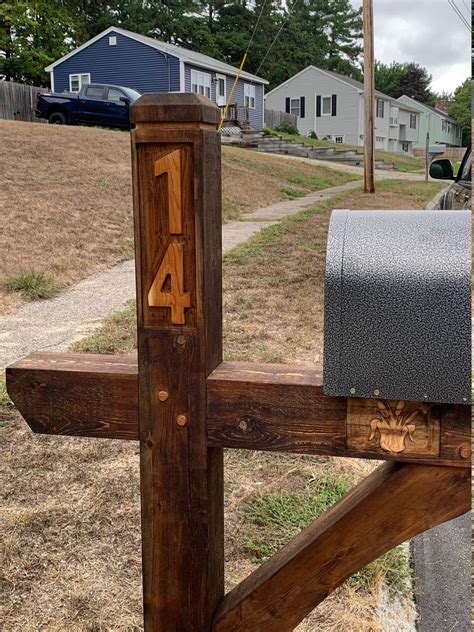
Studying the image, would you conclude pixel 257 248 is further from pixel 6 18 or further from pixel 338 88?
pixel 338 88

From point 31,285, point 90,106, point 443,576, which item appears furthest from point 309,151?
point 443,576

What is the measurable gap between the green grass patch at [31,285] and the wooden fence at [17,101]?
19.2m

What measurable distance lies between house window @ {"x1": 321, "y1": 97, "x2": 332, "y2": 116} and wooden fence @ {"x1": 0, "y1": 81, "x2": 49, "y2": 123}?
21.9 metres

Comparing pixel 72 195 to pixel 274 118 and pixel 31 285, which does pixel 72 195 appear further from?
pixel 274 118

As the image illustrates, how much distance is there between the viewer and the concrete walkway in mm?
4898

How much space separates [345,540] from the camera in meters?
1.31

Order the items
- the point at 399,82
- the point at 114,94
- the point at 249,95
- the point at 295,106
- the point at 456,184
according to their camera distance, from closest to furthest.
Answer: the point at 456,184, the point at 114,94, the point at 249,95, the point at 295,106, the point at 399,82

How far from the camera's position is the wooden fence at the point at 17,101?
2452 cm

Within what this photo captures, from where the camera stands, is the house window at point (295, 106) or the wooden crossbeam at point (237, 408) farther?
the house window at point (295, 106)

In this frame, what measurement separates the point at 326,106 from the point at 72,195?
36210 millimetres

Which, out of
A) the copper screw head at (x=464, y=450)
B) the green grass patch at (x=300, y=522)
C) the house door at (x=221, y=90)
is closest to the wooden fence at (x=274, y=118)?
the house door at (x=221, y=90)

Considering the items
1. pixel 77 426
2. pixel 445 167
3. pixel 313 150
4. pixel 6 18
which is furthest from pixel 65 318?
pixel 6 18

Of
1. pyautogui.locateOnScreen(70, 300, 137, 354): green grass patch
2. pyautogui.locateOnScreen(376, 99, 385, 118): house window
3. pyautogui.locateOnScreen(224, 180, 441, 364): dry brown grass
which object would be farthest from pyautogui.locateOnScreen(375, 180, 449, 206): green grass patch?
pyautogui.locateOnScreen(376, 99, 385, 118): house window

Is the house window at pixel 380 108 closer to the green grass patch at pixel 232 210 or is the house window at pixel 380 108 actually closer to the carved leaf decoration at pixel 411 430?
the green grass patch at pixel 232 210
